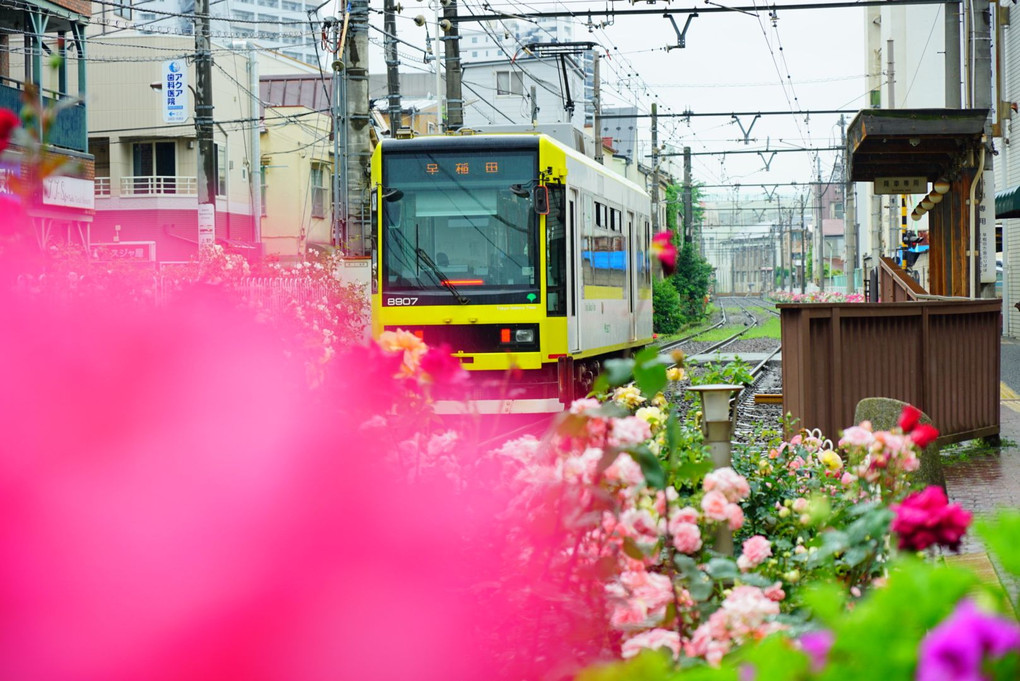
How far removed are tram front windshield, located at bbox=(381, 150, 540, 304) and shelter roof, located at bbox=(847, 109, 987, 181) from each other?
378 cm

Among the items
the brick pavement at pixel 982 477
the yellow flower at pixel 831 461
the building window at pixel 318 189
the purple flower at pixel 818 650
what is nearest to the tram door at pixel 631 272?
the brick pavement at pixel 982 477

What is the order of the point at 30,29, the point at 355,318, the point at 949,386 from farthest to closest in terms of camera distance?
the point at 30,29 < the point at 355,318 < the point at 949,386

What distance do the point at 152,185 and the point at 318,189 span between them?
28.8 ft

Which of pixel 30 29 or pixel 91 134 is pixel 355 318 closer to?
pixel 30 29

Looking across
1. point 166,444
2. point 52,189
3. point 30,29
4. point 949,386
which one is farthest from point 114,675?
point 30,29

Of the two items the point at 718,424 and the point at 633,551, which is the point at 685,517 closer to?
the point at 633,551

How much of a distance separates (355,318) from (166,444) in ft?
51.6

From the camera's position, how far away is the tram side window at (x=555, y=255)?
14594 mm

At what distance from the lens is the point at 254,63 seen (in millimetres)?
48344

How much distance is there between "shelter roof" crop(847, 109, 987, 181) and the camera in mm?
14219

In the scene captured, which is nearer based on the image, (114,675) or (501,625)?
(114,675)

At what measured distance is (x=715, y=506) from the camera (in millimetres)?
3428

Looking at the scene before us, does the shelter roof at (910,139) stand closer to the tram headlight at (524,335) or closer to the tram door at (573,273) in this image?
the tram door at (573,273)

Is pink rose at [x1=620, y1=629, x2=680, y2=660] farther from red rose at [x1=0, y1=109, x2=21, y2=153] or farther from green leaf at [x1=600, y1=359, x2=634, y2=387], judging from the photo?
red rose at [x1=0, y1=109, x2=21, y2=153]
